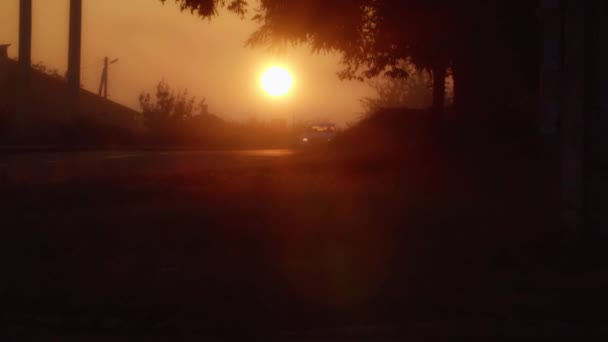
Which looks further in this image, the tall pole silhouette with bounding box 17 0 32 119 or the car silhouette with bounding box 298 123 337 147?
the car silhouette with bounding box 298 123 337 147

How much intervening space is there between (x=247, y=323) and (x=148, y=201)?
728 centimetres

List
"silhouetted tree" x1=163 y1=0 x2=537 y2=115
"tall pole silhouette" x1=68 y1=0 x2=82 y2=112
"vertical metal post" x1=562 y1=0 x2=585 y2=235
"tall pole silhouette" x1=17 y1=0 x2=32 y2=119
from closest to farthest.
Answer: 1. "vertical metal post" x1=562 y1=0 x2=585 y2=235
2. "silhouetted tree" x1=163 y1=0 x2=537 y2=115
3. "tall pole silhouette" x1=68 y1=0 x2=82 y2=112
4. "tall pole silhouette" x1=17 y1=0 x2=32 y2=119

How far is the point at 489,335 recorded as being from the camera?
25.3ft

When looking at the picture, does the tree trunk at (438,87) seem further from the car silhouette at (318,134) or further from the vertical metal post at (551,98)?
the car silhouette at (318,134)

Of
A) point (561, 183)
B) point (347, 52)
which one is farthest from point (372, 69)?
point (561, 183)

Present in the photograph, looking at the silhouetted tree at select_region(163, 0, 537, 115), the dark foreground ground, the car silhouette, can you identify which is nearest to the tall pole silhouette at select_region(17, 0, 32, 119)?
the car silhouette

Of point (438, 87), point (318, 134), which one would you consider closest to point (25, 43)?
point (318, 134)

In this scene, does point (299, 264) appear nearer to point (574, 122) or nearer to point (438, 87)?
point (574, 122)

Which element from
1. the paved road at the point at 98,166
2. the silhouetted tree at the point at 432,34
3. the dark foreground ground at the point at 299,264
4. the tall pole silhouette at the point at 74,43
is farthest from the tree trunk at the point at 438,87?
the tall pole silhouette at the point at 74,43

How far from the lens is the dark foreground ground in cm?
826

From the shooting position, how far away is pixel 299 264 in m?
10.3

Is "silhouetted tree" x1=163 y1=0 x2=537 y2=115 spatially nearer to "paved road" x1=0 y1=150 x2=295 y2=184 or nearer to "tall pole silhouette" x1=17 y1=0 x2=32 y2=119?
"paved road" x1=0 y1=150 x2=295 y2=184

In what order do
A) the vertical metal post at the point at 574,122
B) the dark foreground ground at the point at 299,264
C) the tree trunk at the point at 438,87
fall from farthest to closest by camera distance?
the tree trunk at the point at 438,87 < the vertical metal post at the point at 574,122 < the dark foreground ground at the point at 299,264

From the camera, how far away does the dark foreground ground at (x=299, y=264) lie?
8.26 m
